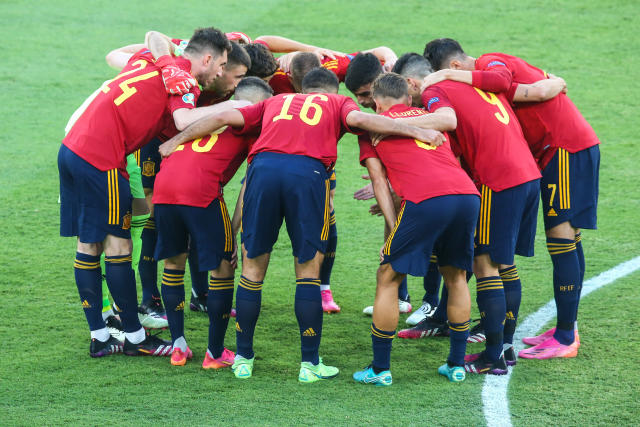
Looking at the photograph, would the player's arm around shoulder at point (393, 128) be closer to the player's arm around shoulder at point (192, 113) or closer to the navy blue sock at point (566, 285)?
the player's arm around shoulder at point (192, 113)

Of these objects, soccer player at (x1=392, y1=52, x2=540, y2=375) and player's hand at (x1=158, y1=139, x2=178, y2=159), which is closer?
soccer player at (x1=392, y1=52, x2=540, y2=375)

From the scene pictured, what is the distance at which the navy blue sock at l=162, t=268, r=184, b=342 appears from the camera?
18.0 ft

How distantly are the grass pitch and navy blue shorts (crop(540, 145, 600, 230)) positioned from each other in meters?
0.93

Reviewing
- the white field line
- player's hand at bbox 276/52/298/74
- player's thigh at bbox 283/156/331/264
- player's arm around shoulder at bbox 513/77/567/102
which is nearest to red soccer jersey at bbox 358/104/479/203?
player's thigh at bbox 283/156/331/264

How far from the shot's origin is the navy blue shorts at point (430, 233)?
4.92 metres

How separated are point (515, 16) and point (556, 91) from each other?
10712 millimetres

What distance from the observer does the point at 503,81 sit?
5.46 metres

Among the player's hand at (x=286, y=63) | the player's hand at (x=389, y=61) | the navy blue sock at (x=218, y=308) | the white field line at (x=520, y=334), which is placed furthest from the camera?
the player's hand at (x=389, y=61)

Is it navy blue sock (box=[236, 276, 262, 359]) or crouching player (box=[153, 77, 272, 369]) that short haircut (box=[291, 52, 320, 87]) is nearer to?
crouching player (box=[153, 77, 272, 369])

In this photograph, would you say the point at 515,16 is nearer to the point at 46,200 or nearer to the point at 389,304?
the point at 46,200

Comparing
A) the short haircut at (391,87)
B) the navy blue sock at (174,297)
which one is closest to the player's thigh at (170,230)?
the navy blue sock at (174,297)

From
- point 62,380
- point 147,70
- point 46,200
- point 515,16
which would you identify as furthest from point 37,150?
point 515,16

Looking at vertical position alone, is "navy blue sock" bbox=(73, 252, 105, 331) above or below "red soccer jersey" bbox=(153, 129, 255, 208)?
below

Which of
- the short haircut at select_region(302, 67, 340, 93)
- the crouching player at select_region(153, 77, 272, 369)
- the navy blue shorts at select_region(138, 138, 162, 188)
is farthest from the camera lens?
the navy blue shorts at select_region(138, 138, 162, 188)
